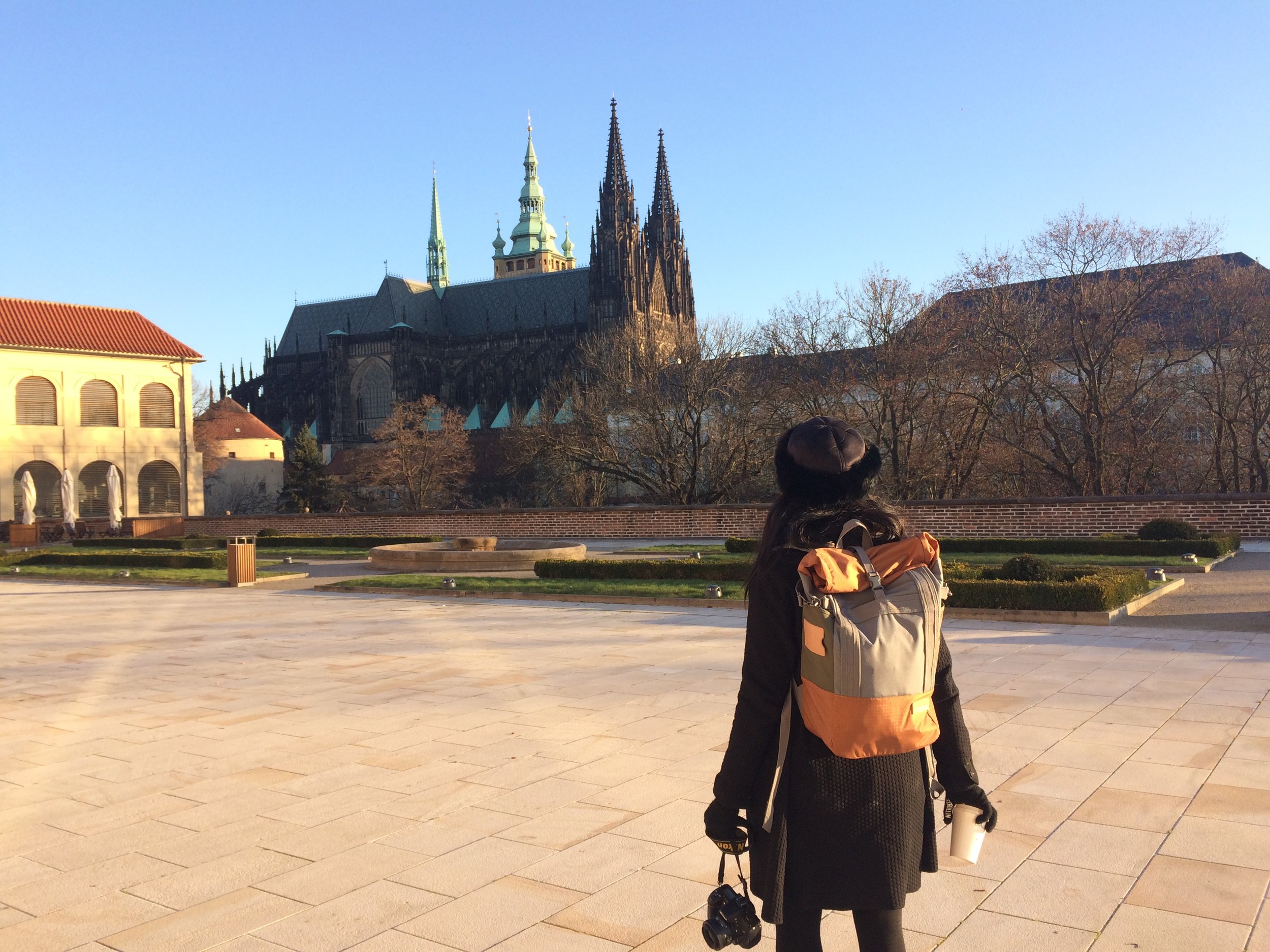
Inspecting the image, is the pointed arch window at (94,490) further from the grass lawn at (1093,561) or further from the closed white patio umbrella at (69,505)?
the grass lawn at (1093,561)

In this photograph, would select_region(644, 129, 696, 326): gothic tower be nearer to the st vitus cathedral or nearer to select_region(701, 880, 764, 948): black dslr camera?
the st vitus cathedral

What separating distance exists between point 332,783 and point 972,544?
18673mm

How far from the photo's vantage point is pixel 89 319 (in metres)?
50.2

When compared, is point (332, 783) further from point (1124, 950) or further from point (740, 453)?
point (740, 453)

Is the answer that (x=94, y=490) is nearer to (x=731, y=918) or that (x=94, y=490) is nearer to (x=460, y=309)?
(x=460, y=309)

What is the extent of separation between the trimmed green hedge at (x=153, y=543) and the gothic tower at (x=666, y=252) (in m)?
50.8

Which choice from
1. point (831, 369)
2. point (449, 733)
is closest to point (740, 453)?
point (831, 369)

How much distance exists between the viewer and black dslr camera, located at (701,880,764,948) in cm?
254

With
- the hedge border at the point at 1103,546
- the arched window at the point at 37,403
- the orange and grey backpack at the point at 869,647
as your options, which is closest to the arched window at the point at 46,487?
the arched window at the point at 37,403

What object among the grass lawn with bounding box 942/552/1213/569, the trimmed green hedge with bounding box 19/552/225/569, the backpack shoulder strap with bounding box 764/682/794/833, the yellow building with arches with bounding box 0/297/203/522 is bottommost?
the grass lawn with bounding box 942/552/1213/569

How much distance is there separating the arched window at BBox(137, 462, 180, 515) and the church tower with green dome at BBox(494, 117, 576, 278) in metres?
66.3

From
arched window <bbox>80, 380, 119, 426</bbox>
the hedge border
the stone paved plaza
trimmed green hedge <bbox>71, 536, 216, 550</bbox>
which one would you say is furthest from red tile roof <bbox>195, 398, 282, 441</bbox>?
the stone paved plaza

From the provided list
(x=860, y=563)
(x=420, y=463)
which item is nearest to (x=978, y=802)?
(x=860, y=563)

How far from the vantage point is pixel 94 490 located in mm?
50281
